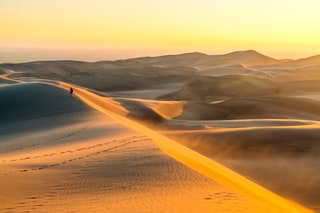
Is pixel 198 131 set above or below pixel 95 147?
below

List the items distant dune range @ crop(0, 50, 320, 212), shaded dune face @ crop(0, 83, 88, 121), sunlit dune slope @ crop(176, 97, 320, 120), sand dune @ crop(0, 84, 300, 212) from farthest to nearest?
sunlit dune slope @ crop(176, 97, 320, 120) → shaded dune face @ crop(0, 83, 88, 121) → distant dune range @ crop(0, 50, 320, 212) → sand dune @ crop(0, 84, 300, 212)

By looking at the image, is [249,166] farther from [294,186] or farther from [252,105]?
[252,105]

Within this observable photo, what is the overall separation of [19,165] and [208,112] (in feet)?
70.3

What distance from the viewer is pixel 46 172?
28.2 feet

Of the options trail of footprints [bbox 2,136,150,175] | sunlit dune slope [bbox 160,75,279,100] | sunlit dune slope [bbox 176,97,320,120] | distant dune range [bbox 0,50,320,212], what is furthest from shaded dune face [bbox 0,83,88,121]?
sunlit dune slope [bbox 160,75,279,100]

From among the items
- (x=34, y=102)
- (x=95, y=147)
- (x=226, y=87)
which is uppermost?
(x=226, y=87)

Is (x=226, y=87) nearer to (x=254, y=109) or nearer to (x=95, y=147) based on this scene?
(x=254, y=109)

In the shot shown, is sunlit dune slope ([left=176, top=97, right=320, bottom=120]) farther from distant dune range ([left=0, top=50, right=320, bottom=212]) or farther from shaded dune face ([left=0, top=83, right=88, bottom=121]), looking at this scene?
shaded dune face ([left=0, top=83, right=88, bottom=121])

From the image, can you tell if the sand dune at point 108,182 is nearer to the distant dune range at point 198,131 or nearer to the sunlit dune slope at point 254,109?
the distant dune range at point 198,131

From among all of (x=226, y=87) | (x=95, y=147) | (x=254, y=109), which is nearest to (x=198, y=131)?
(x=95, y=147)

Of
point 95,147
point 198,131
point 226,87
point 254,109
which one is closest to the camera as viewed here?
point 95,147

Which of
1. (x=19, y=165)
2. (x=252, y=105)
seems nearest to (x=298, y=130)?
(x=19, y=165)

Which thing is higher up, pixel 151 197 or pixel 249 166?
pixel 151 197

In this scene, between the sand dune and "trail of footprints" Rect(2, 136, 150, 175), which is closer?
the sand dune
